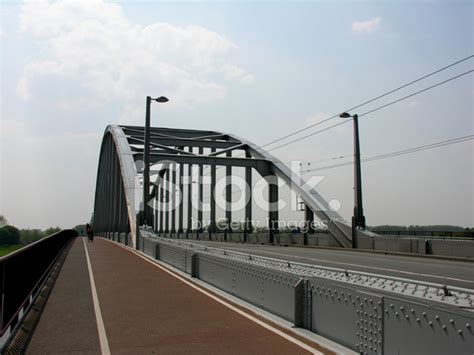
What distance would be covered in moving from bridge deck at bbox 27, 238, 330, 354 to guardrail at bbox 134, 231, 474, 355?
0.42 m

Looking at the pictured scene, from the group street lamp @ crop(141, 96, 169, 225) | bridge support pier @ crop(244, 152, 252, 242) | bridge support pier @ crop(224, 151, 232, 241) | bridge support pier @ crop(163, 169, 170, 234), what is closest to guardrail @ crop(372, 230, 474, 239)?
street lamp @ crop(141, 96, 169, 225)

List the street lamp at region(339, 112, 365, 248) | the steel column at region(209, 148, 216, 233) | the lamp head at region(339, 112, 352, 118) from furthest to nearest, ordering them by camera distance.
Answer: the steel column at region(209, 148, 216, 233) → the lamp head at region(339, 112, 352, 118) → the street lamp at region(339, 112, 365, 248)

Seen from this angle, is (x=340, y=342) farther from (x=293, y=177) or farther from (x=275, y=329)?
(x=293, y=177)

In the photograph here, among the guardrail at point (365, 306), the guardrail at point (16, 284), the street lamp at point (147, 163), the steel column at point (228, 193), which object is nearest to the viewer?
the guardrail at point (365, 306)

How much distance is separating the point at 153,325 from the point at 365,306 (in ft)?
11.1

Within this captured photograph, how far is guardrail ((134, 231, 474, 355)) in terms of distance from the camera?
442 cm

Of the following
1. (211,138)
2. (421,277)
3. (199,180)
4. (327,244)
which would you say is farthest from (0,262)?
(199,180)

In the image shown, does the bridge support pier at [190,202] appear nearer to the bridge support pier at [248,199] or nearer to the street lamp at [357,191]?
the bridge support pier at [248,199]

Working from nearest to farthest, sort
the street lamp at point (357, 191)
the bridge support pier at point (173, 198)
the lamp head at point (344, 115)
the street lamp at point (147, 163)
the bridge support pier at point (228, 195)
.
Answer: the street lamp at point (357, 191), the lamp head at point (344, 115), the street lamp at point (147, 163), the bridge support pier at point (228, 195), the bridge support pier at point (173, 198)

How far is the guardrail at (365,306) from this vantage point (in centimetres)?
442

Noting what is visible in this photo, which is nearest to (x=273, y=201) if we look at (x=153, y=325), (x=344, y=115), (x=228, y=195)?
(x=228, y=195)

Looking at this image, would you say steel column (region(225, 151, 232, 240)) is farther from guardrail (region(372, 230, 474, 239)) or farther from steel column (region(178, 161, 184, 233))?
guardrail (region(372, 230, 474, 239))

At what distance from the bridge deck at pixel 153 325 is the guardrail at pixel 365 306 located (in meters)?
0.42

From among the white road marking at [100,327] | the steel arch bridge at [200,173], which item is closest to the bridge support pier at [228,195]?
the steel arch bridge at [200,173]
